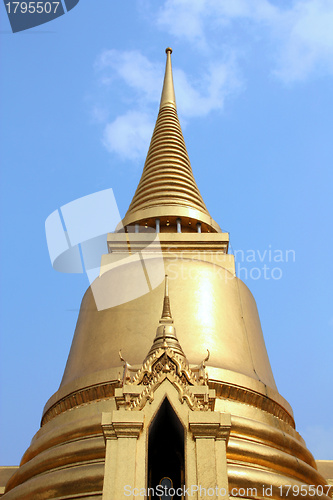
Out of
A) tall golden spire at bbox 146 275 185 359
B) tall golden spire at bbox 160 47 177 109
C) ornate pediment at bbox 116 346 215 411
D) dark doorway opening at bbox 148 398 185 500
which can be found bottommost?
dark doorway opening at bbox 148 398 185 500

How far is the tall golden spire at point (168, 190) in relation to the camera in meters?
15.9

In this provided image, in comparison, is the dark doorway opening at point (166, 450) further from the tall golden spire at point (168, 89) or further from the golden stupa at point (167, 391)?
the tall golden spire at point (168, 89)

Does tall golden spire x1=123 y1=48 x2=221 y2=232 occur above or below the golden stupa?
above

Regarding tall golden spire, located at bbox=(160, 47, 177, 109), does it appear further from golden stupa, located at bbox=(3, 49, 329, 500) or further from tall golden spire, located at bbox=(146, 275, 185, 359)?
tall golden spire, located at bbox=(146, 275, 185, 359)

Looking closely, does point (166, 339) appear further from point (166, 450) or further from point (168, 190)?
point (168, 190)

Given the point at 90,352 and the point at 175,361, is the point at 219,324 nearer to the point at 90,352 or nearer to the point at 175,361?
the point at 90,352

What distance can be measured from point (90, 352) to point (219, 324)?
8.78ft

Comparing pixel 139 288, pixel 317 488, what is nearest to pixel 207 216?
pixel 139 288

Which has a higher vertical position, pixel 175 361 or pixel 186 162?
pixel 186 162

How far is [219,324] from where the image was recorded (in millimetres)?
11711

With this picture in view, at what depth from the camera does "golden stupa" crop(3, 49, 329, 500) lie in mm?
6922

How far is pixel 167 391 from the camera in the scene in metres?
7.47

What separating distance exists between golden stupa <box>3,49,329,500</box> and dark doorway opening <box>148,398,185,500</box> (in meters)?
0.02

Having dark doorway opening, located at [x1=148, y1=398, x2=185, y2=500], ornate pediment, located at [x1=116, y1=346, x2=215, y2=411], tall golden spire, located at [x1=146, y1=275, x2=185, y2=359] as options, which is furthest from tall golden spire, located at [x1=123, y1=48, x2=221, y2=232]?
dark doorway opening, located at [x1=148, y1=398, x2=185, y2=500]
